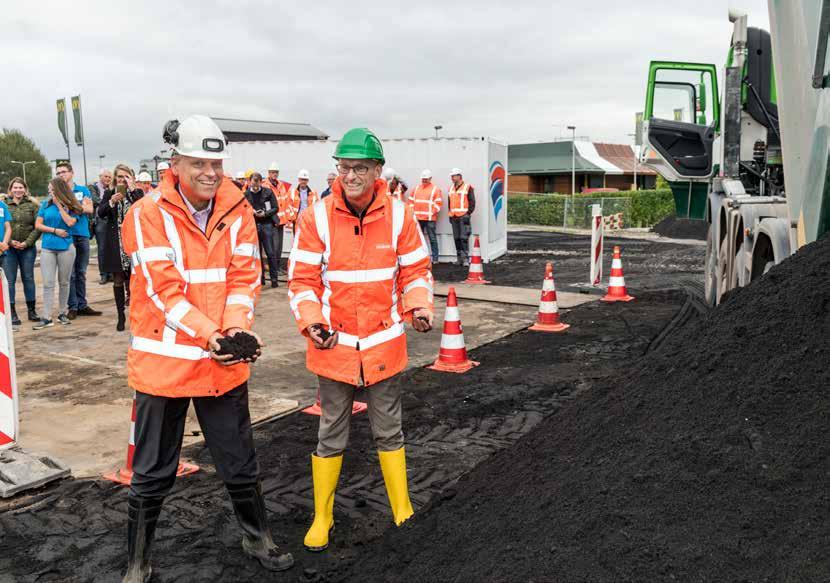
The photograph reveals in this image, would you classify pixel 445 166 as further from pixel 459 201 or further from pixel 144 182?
pixel 144 182

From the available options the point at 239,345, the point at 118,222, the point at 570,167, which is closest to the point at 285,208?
the point at 118,222

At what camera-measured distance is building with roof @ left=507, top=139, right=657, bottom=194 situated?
5244 centimetres

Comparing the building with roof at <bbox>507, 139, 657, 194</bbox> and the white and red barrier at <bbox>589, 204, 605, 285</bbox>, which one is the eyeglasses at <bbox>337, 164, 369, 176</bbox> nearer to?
the white and red barrier at <bbox>589, 204, 605, 285</bbox>

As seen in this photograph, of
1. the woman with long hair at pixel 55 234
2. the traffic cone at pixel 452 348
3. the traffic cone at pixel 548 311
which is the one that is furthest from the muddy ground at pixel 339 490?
the woman with long hair at pixel 55 234

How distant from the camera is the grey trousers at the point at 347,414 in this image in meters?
3.46

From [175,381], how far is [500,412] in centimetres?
308

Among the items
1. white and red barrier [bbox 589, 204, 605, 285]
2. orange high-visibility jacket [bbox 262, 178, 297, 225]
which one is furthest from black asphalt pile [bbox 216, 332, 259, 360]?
orange high-visibility jacket [bbox 262, 178, 297, 225]

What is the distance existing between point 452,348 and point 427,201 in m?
8.31

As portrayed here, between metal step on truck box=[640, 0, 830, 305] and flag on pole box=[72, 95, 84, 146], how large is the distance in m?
23.7

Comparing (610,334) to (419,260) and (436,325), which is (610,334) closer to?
(436,325)

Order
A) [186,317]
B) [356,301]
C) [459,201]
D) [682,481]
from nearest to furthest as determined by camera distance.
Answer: [682,481] < [186,317] < [356,301] < [459,201]

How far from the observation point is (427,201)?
14.8m

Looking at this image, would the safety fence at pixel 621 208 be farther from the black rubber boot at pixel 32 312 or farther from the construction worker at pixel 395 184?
the black rubber boot at pixel 32 312

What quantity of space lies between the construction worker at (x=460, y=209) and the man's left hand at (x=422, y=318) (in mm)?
11127
